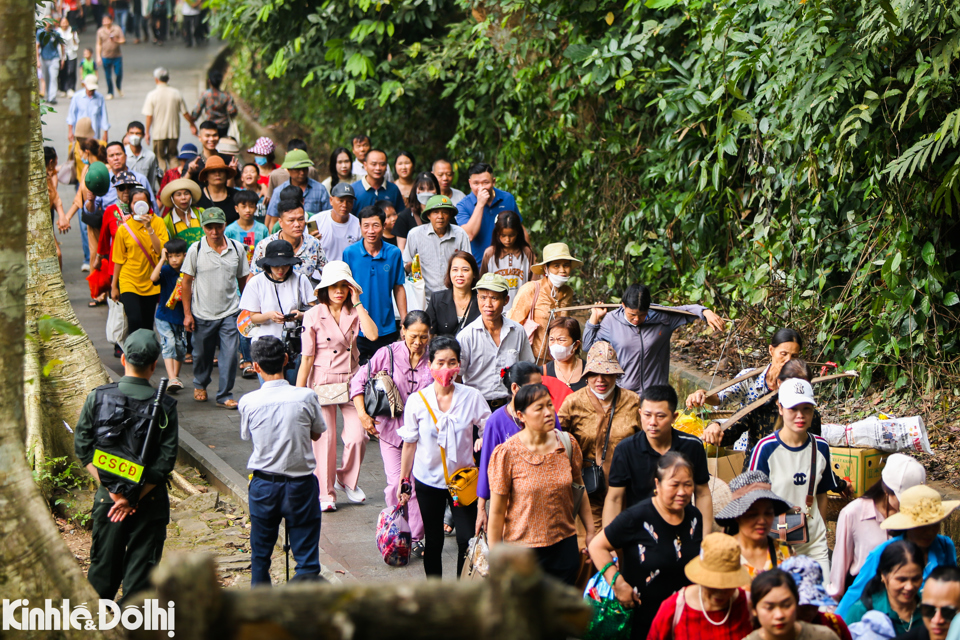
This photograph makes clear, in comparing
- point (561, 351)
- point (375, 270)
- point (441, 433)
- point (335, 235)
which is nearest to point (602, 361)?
point (561, 351)

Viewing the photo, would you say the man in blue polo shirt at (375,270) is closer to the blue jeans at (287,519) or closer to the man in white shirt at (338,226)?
the man in white shirt at (338,226)

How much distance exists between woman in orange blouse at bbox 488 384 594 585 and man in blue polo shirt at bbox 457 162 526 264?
448 centimetres

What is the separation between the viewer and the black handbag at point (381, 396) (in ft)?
22.6

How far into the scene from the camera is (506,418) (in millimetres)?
5836

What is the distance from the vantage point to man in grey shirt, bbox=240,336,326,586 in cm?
574

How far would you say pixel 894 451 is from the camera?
654cm

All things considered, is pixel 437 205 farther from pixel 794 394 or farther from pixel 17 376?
pixel 17 376

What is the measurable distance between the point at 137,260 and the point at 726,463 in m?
6.07

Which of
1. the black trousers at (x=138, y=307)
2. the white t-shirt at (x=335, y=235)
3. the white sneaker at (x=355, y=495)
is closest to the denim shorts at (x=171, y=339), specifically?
the black trousers at (x=138, y=307)

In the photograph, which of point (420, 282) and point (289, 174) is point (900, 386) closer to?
point (420, 282)

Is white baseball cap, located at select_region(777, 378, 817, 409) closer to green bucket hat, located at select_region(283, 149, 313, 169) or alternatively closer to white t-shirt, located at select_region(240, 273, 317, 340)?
white t-shirt, located at select_region(240, 273, 317, 340)

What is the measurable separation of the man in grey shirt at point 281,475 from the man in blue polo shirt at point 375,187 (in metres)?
4.83

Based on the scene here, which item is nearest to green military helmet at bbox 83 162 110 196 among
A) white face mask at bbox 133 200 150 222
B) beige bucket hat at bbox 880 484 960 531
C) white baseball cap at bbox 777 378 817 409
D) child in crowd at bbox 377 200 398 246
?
white face mask at bbox 133 200 150 222

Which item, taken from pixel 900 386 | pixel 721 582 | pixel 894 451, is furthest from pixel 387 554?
pixel 900 386
